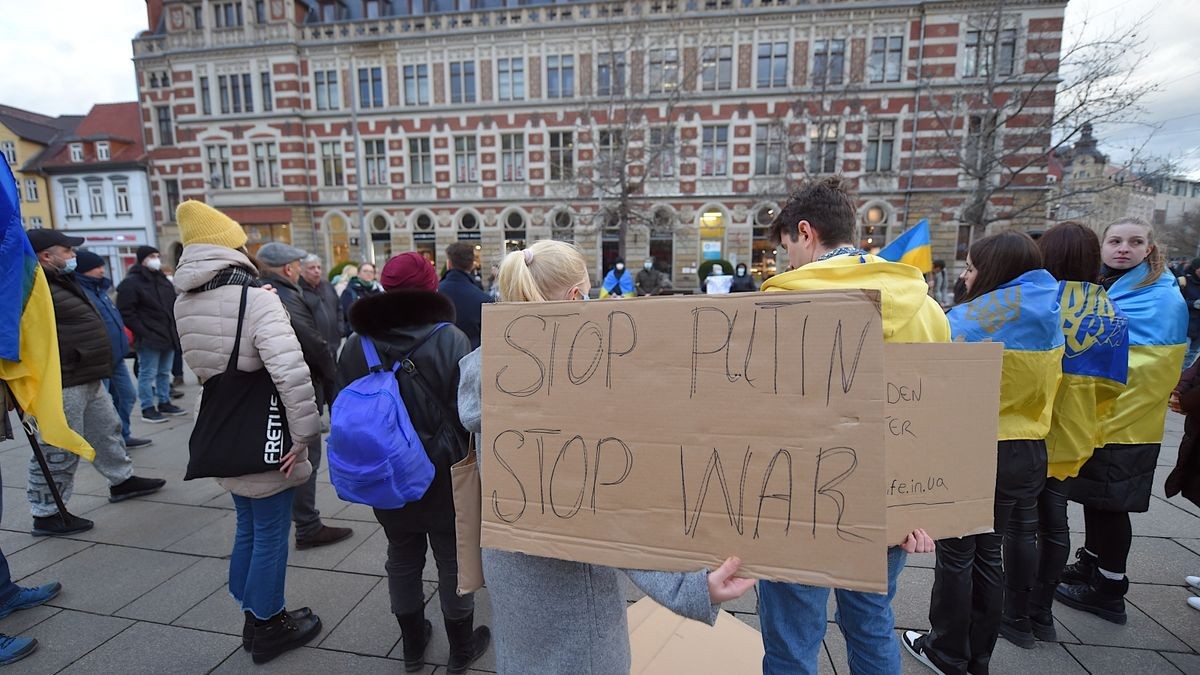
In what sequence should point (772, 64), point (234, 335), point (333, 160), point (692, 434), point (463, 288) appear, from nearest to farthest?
point (692, 434), point (234, 335), point (463, 288), point (772, 64), point (333, 160)

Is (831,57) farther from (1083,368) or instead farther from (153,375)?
(153,375)

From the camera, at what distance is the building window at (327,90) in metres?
25.8

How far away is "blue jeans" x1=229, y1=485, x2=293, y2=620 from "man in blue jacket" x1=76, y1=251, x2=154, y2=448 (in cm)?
316

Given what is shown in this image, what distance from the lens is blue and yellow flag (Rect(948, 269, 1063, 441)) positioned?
79.2 inches

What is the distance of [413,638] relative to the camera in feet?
7.92

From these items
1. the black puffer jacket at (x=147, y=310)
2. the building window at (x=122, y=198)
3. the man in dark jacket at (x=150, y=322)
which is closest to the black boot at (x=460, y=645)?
the man in dark jacket at (x=150, y=322)

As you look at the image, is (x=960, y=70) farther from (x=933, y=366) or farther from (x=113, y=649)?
(x=113, y=649)

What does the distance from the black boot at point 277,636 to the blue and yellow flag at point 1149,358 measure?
13.8 feet

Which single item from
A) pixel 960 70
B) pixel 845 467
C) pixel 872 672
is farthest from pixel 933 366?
pixel 960 70

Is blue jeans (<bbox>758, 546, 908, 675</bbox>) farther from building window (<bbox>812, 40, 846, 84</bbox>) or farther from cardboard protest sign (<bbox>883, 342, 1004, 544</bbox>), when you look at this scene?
building window (<bbox>812, 40, 846, 84</bbox>)

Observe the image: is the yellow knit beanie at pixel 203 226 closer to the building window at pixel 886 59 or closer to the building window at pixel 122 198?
the building window at pixel 886 59

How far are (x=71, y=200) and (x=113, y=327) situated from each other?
3776 centimetres

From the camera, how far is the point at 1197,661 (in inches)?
95.0

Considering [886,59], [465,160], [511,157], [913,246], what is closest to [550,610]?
[913,246]
